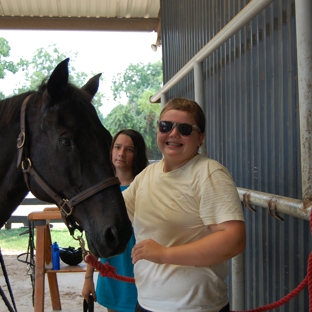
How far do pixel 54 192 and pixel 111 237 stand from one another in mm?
317

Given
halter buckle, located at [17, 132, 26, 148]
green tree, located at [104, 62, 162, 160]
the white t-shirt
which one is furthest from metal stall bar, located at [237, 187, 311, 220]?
green tree, located at [104, 62, 162, 160]

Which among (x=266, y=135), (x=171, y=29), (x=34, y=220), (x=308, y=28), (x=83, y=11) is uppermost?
(x=83, y=11)

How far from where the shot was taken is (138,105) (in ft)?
47.5

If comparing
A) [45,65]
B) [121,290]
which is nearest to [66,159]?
[121,290]

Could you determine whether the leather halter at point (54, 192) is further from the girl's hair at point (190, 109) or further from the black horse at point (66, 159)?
the girl's hair at point (190, 109)

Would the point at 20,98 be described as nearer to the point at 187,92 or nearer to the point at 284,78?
the point at 284,78

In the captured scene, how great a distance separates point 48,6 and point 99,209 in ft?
20.8

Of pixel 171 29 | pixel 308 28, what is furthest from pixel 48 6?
pixel 308 28

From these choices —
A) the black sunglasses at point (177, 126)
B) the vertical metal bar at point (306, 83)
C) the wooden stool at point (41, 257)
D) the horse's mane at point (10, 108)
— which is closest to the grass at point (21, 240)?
the wooden stool at point (41, 257)

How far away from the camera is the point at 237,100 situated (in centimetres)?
222

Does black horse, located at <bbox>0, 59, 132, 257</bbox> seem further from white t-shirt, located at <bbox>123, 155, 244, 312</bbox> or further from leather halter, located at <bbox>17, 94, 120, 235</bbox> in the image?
white t-shirt, located at <bbox>123, 155, 244, 312</bbox>

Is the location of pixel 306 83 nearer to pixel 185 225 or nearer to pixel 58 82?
pixel 185 225

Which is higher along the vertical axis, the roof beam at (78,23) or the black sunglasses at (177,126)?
the roof beam at (78,23)

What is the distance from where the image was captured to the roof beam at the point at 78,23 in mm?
6633
